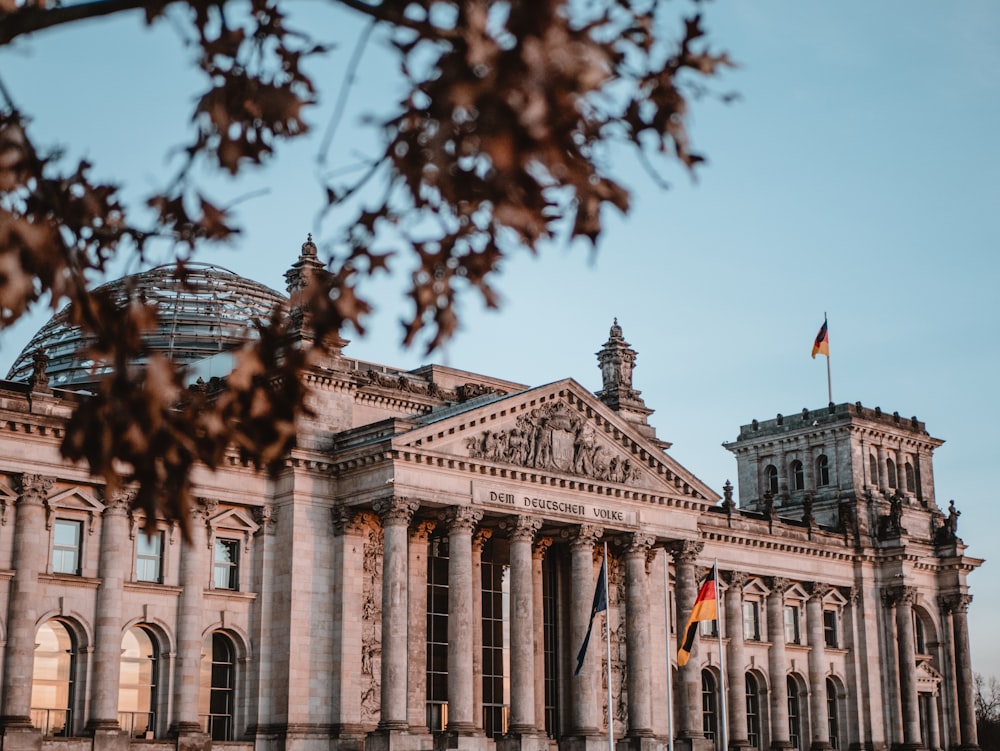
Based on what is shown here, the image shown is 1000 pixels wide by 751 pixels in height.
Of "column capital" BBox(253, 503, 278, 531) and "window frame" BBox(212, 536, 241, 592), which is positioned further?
"column capital" BBox(253, 503, 278, 531)

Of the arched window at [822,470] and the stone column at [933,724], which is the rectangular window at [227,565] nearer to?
the arched window at [822,470]

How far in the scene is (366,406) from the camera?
5391 cm

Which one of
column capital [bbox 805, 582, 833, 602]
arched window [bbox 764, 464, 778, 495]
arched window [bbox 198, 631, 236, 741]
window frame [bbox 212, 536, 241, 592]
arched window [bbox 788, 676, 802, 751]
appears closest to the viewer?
arched window [bbox 198, 631, 236, 741]

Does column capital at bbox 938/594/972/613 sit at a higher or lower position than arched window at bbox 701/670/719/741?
higher

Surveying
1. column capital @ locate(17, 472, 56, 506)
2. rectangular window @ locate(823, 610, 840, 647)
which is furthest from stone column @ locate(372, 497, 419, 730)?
rectangular window @ locate(823, 610, 840, 647)

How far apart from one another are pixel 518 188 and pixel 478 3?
3.41 ft

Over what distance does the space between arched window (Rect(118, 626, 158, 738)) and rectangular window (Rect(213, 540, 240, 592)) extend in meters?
3.24

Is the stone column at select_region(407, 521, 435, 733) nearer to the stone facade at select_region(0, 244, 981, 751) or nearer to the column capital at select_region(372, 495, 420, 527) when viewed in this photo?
the stone facade at select_region(0, 244, 981, 751)

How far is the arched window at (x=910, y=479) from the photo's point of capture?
81250 mm

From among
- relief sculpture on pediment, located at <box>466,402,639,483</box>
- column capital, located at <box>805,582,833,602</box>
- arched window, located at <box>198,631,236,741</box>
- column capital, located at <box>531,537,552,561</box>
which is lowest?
arched window, located at <box>198,631,236,741</box>

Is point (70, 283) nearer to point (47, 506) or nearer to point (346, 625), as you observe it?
point (47, 506)

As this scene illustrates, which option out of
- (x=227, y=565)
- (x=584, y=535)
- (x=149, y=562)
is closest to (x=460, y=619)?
(x=584, y=535)

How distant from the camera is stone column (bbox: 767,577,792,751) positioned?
224 ft

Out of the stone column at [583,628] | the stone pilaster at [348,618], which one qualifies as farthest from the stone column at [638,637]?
the stone pilaster at [348,618]
